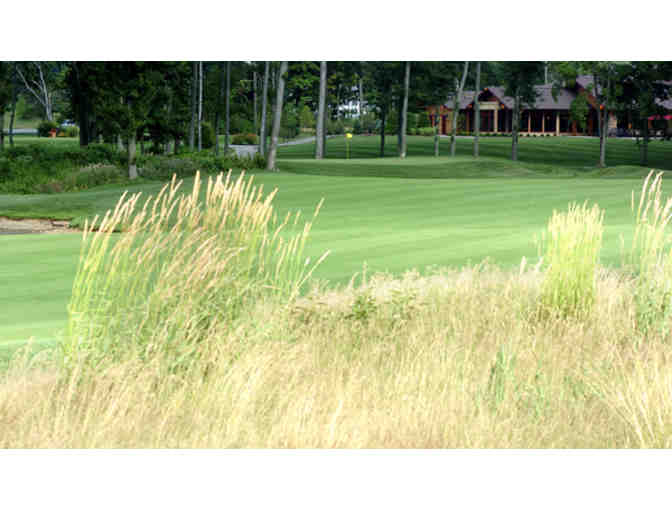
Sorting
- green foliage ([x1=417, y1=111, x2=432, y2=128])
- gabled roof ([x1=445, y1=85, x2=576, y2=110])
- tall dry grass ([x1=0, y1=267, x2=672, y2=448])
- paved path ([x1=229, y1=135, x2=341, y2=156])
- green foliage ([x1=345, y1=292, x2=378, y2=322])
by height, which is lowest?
tall dry grass ([x1=0, y1=267, x2=672, y2=448])

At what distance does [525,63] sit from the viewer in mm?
8922

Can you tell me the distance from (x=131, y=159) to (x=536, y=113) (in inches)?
190

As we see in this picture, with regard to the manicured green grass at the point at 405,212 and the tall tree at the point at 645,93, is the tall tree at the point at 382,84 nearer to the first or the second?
the manicured green grass at the point at 405,212

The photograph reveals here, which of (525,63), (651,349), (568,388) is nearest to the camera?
(568,388)

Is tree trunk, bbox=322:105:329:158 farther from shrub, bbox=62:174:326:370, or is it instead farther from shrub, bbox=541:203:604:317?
shrub, bbox=62:174:326:370

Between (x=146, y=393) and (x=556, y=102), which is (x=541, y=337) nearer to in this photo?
(x=146, y=393)

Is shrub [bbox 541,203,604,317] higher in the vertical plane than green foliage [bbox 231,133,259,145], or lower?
lower

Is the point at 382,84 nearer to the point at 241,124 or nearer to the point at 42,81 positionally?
the point at 241,124

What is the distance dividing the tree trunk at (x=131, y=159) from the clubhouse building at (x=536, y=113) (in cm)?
404

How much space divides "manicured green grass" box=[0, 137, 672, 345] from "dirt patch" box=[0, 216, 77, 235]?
0.08 meters

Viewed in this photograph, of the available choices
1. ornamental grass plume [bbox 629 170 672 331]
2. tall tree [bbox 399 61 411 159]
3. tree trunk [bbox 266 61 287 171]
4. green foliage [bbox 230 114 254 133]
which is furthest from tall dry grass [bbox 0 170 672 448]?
tree trunk [bbox 266 61 287 171]

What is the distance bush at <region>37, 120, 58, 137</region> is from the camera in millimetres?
8867
